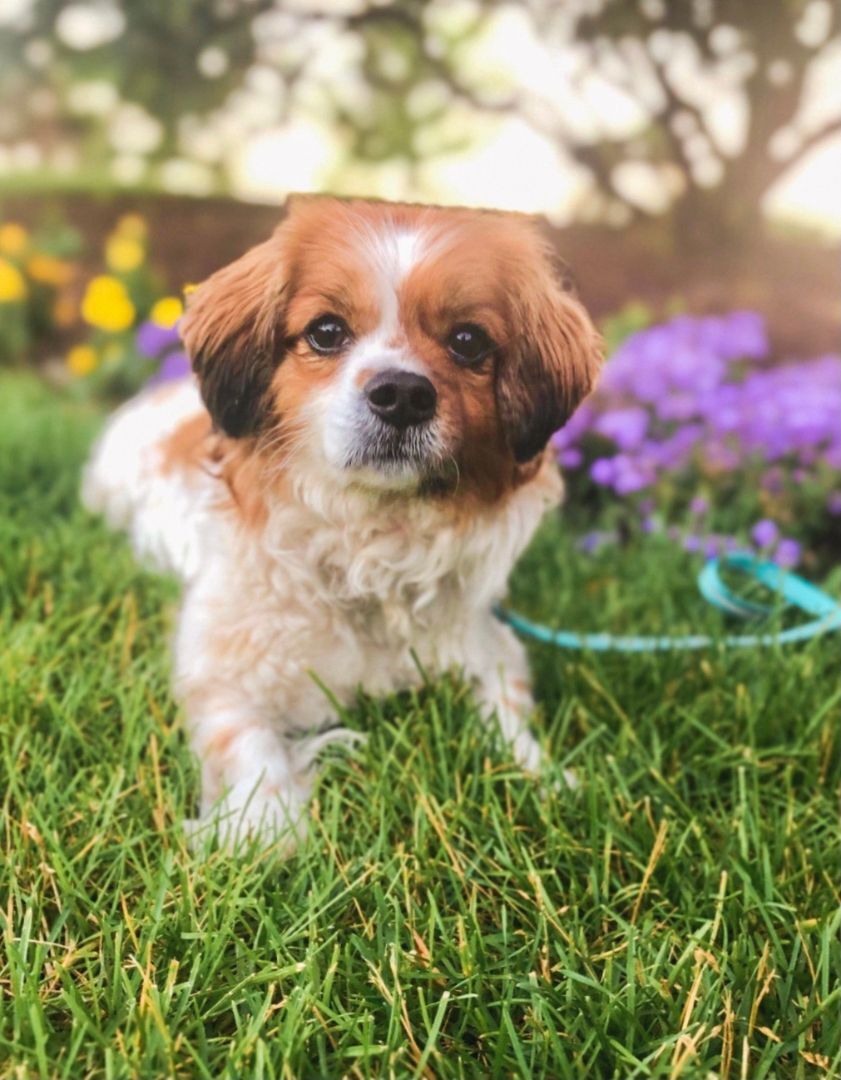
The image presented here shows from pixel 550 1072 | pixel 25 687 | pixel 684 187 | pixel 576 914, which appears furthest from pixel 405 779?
pixel 684 187

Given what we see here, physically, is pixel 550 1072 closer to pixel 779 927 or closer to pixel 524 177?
pixel 779 927

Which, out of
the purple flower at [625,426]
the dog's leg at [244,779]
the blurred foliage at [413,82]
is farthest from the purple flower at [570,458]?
the dog's leg at [244,779]

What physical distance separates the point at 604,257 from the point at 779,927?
230cm

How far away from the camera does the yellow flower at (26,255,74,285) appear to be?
3.81m

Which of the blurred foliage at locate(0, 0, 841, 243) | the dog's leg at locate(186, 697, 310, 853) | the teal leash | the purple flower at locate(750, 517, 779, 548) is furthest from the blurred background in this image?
the dog's leg at locate(186, 697, 310, 853)

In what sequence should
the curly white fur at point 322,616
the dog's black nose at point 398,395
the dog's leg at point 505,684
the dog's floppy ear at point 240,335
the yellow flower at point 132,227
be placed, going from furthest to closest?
the yellow flower at point 132,227
the dog's leg at point 505,684
the curly white fur at point 322,616
the dog's floppy ear at point 240,335
the dog's black nose at point 398,395

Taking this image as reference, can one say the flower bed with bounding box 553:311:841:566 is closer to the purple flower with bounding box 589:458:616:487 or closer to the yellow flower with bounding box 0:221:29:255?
the purple flower with bounding box 589:458:616:487

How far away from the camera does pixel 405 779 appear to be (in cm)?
174

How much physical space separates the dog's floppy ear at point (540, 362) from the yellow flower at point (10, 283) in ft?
8.97

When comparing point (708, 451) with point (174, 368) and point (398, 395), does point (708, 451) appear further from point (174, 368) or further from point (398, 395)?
point (398, 395)

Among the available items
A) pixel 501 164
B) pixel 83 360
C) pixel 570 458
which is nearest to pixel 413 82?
pixel 501 164

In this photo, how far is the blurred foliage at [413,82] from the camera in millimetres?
2467

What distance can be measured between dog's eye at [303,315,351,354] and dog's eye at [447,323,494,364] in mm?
169

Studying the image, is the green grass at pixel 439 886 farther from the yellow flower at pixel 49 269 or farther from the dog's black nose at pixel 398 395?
→ the yellow flower at pixel 49 269
